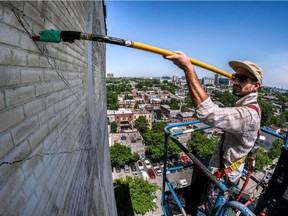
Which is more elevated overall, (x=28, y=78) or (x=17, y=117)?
(x=28, y=78)

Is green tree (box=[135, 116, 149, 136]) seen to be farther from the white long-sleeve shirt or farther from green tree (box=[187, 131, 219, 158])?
the white long-sleeve shirt

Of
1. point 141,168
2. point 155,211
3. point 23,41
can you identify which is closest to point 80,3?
point 23,41

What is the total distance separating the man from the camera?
1946 millimetres

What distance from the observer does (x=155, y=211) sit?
17172 mm

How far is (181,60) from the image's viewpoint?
6.53ft

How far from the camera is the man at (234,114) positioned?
195 centimetres

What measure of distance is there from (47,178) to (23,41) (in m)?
1.13

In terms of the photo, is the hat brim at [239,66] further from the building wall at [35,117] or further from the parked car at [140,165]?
the parked car at [140,165]

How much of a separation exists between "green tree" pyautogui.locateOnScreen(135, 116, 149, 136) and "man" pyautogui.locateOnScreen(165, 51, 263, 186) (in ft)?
119

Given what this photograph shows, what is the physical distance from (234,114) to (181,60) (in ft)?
2.39

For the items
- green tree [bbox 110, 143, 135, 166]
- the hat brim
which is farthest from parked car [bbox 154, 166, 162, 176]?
the hat brim

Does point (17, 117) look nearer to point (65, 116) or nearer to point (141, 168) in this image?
point (65, 116)

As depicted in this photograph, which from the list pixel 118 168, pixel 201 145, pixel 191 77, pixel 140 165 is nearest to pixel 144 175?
pixel 140 165

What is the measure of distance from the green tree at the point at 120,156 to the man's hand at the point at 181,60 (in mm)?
23697
